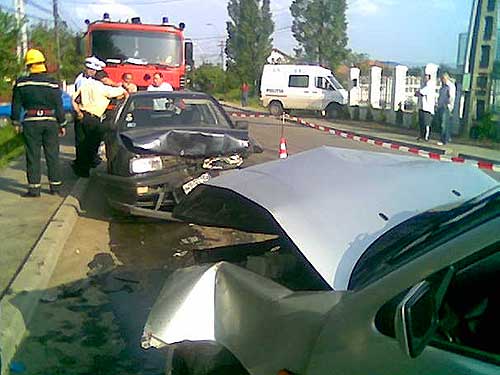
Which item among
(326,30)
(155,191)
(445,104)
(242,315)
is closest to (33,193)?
(155,191)

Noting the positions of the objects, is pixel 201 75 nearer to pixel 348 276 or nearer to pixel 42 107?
pixel 42 107

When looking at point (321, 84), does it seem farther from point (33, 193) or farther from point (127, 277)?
point (127, 277)

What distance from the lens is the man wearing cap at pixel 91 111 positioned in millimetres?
9625

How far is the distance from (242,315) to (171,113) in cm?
577

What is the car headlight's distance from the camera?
263 inches

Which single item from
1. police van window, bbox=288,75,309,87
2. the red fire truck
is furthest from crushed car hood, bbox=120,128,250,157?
police van window, bbox=288,75,309,87

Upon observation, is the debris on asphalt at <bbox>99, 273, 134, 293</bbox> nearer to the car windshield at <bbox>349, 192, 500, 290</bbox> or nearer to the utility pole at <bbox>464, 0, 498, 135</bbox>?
the car windshield at <bbox>349, 192, 500, 290</bbox>

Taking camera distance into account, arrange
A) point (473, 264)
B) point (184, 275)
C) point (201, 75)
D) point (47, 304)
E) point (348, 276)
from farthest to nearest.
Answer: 1. point (201, 75)
2. point (47, 304)
3. point (184, 275)
4. point (348, 276)
5. point (473, 264)

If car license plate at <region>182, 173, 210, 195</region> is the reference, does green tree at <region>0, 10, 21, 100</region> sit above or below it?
above

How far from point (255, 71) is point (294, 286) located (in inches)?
2220

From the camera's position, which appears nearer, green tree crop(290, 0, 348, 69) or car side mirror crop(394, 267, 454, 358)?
car side mirror crop(394, 267, 454, 358)

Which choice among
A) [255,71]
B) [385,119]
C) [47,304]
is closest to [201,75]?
[255,71]

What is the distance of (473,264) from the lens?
178 centimetres

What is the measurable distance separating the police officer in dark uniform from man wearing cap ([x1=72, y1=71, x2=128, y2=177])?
1523 millimetres
